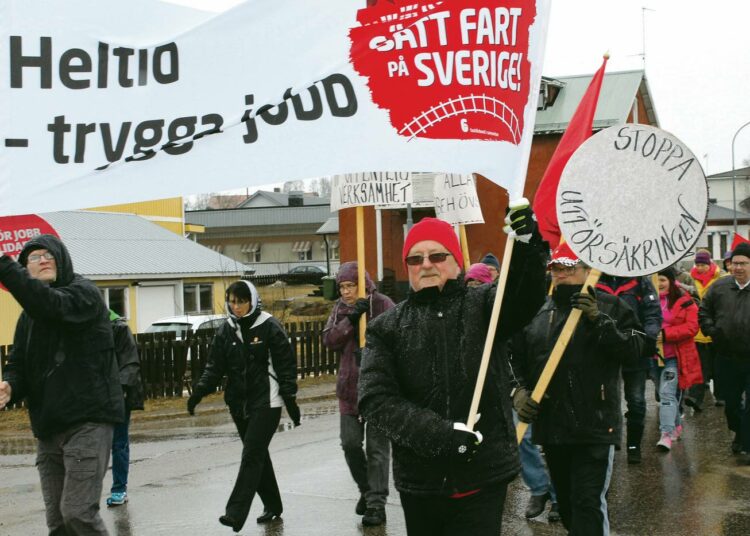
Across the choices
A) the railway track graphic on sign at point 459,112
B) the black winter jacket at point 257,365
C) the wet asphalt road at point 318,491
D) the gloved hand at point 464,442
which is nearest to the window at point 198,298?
the wet asphalt road at point 318,491

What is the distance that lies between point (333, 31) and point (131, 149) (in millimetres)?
1168

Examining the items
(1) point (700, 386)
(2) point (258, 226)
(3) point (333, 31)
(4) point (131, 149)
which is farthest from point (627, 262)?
(2) point (258, 226)

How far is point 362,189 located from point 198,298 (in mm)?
31068

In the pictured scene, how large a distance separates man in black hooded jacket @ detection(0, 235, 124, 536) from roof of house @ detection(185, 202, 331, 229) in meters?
84.1

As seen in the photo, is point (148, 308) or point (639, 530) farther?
point (148, 308)

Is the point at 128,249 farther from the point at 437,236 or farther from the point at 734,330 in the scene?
the point at 437,236

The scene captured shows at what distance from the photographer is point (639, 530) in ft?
23.3

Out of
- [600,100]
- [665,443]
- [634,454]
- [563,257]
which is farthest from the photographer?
[600,100]

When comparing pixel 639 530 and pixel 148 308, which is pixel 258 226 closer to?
pixel 148 308

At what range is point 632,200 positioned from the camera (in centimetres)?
501

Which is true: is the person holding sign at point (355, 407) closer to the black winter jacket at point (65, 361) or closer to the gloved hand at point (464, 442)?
the black winter jacket at point (65, 361)

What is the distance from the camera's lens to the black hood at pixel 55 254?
17.9 ft

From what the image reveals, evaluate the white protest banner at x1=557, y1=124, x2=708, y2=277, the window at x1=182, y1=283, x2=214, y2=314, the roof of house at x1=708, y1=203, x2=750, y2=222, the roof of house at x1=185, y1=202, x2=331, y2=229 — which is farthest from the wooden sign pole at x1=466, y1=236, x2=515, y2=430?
the roof of house at x1=185, y1=202, x2=331, y2=229

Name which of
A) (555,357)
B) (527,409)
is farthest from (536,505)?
(555,357)
